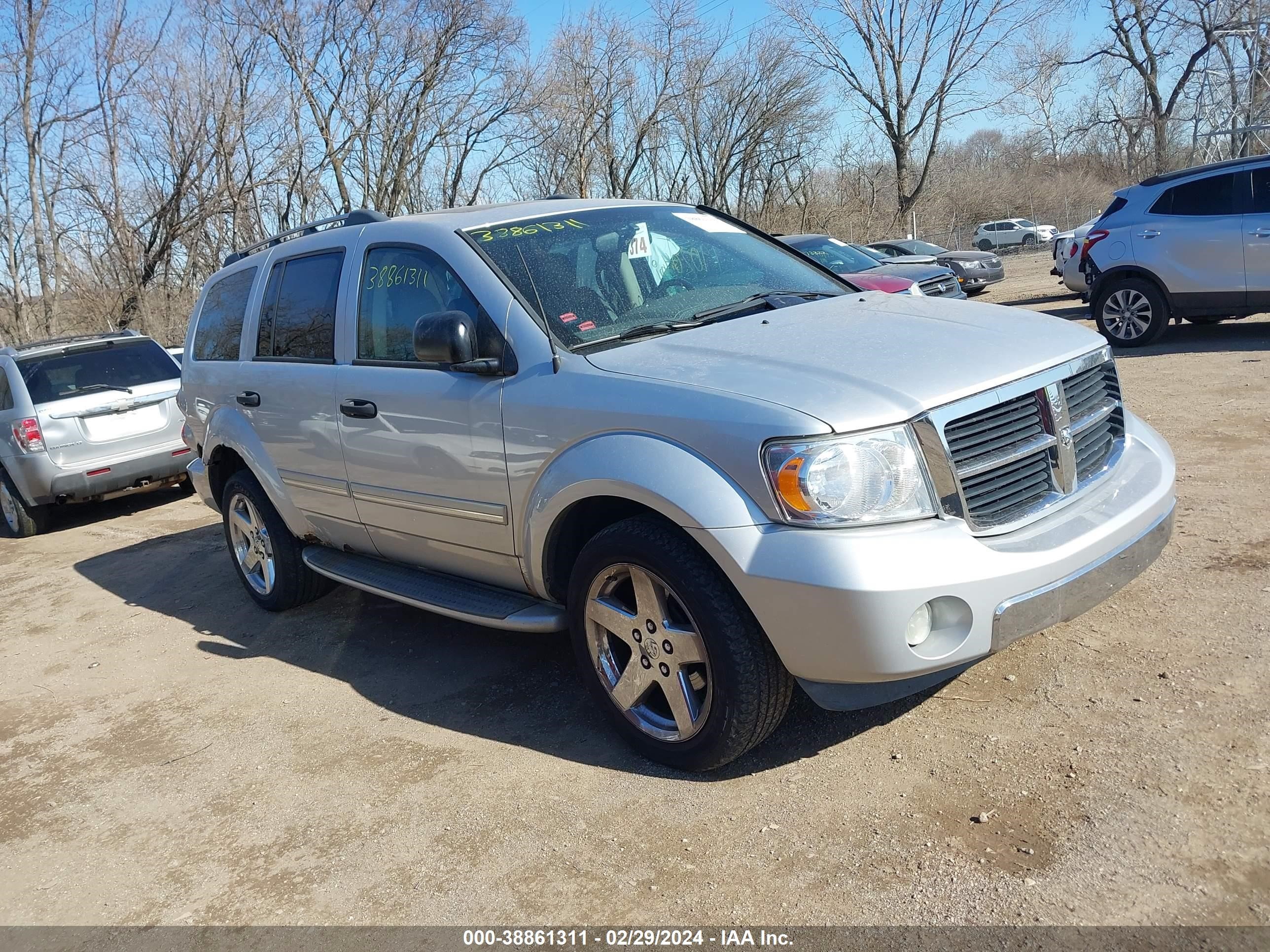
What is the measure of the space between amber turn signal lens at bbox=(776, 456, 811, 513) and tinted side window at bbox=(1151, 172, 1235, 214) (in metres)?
8.94

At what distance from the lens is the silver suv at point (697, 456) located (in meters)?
2.87

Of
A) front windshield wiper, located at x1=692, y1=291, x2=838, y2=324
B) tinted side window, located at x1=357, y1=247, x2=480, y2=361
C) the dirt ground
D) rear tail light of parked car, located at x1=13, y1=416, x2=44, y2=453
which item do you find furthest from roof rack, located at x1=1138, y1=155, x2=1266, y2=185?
rear tail light of parked car, located at x1=13, y1=416, x2=44, y2=453

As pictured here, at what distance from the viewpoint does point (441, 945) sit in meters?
2.71

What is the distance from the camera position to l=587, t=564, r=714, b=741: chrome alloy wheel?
322cm

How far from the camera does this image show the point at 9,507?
9.53 meters

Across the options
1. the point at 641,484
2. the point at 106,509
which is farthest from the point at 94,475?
the point at 641,484

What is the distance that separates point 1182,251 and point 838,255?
393cm

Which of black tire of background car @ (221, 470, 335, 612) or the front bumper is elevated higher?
the front bumper

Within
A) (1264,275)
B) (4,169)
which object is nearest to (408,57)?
(4,169)

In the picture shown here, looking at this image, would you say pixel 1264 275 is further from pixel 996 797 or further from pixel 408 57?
pixel 408 57

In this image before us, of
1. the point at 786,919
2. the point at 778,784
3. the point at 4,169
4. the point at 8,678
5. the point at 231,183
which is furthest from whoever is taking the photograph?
the point at 231,183

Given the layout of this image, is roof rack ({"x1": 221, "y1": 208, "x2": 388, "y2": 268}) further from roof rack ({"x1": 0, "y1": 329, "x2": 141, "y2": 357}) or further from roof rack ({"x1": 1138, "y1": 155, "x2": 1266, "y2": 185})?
roof rack ({"x1": 1138, "y1": 155, "x2": 1266, "y2": 185})

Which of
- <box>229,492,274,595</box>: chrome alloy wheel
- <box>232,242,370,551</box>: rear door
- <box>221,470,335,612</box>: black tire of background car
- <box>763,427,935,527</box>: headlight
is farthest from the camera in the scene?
<box>229,492,274,595</box>: chrome alloy wheel

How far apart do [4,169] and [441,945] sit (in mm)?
26747
